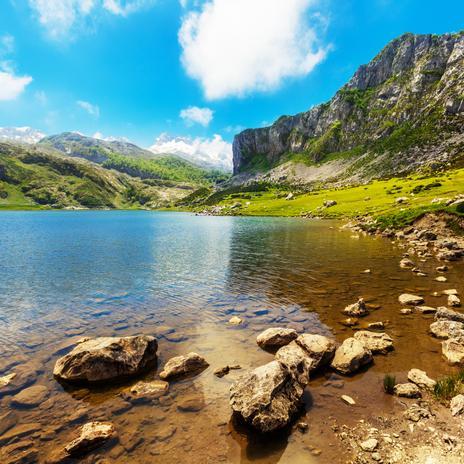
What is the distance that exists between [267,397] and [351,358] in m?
6.06

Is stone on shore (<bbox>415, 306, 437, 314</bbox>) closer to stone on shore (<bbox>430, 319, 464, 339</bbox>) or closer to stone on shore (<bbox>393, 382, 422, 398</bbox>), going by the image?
stone on shore (<bbox>430, 319, 464, 339</bbox>)

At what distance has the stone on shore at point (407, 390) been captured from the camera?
1292cm

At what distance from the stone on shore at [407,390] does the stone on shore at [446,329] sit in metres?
6.73

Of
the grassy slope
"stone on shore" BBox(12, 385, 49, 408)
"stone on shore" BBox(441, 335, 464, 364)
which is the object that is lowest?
"stone on shore" BBox(12, 385, 49, 408)

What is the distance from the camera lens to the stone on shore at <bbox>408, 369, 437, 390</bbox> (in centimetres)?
1352

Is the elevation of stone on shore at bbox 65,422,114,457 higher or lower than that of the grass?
lower

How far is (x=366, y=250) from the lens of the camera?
5222 cm

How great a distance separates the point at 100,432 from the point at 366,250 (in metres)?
50.6

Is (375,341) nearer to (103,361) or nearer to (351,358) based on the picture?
(351,358)

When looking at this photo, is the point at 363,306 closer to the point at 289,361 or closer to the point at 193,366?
the point at 289,361

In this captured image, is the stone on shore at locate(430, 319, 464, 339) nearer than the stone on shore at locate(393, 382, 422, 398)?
No

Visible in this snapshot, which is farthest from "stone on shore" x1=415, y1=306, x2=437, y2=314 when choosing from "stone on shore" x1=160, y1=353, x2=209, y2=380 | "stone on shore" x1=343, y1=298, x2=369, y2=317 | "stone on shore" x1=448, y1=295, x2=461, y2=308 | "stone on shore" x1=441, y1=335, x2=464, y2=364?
"stone on shore" x1=160, y1=353, x2=209, y2=380

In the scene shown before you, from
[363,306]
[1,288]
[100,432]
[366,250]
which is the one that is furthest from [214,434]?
[366,250]

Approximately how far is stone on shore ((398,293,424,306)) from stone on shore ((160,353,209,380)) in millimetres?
18421
